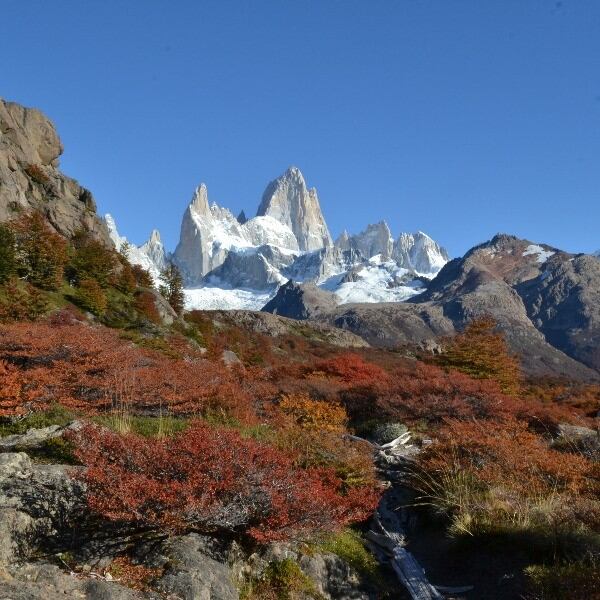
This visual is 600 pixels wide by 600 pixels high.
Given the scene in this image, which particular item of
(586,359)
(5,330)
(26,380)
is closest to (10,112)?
(5,330)

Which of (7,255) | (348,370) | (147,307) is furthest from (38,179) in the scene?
(348,370)

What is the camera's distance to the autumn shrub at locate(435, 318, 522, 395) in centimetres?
2558

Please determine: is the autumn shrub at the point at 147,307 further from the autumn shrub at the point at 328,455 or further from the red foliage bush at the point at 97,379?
the autumn shrub at the point at 328,455

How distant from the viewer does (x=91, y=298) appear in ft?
94.0

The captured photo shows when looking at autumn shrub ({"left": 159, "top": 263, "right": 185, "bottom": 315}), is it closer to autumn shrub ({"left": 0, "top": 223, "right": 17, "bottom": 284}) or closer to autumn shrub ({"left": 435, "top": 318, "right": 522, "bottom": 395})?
autumn shrub ({"left": 0, "top": 223, "right": 17, "bottom": 284})

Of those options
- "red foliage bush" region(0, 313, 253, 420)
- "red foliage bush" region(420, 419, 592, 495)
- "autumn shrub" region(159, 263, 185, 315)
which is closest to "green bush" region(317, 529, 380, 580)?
"red foliage bush" region(420, 419, 592, 495)

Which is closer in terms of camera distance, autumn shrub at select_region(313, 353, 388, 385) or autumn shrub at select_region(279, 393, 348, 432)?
autumn shrub at select_region(279, 393, 348, 432)

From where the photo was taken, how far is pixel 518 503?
8.68m

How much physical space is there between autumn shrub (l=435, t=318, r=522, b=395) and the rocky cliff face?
27.7 m

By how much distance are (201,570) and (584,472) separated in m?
7.22

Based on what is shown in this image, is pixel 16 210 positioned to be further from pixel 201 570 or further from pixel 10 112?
pixel 201 570

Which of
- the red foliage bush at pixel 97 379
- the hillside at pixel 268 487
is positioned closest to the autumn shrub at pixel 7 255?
the hillside at pixel 268 487

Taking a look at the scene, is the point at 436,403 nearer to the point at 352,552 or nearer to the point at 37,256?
the point at 352,552

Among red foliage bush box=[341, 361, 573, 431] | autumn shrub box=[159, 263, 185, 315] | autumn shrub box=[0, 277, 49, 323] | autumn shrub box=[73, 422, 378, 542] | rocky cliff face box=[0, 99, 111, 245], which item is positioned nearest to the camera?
autumn shrub box=[73, 422, 378, 542]
